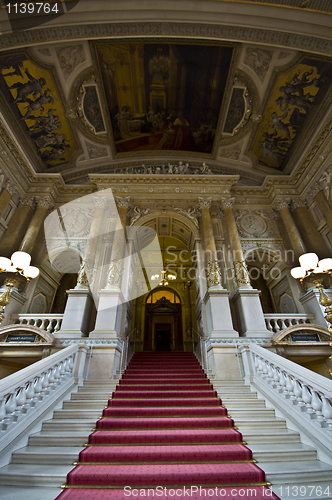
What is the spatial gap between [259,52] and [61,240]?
427 inches

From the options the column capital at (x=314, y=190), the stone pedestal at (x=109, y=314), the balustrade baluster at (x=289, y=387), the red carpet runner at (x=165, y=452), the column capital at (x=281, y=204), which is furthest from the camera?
the column capital at (x=281, y=204)

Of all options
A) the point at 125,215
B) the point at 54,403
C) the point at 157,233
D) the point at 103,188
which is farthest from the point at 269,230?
the point at 54,403

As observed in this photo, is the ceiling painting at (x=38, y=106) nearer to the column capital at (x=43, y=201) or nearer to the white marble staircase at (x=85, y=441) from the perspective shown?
the column capital at (x=43, y=201)

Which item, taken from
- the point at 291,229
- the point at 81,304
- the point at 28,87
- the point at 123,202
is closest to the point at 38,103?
the point at 28,87

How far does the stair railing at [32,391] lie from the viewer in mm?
3240

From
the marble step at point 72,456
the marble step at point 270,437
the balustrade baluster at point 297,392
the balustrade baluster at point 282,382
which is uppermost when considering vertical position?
the balustrade baluster at point 282,382

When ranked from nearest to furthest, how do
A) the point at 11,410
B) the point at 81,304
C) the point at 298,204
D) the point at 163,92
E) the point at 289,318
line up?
the point at 11,410
the point at 81,304
the point at 289,318
the point at 163,92
the point at 298,204

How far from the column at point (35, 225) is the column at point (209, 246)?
6.85 m

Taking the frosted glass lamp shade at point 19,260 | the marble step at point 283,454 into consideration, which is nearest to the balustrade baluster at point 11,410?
the frosted glass lamp shade at point 19,260

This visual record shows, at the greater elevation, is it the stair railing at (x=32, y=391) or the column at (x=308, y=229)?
the column at (x=308, y=229)

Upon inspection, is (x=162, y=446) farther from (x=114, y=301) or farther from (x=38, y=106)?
(x=38, y=106)

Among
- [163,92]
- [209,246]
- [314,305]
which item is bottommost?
[314,305]

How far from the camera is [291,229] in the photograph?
10.2 meters

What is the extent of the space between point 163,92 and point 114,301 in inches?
360
